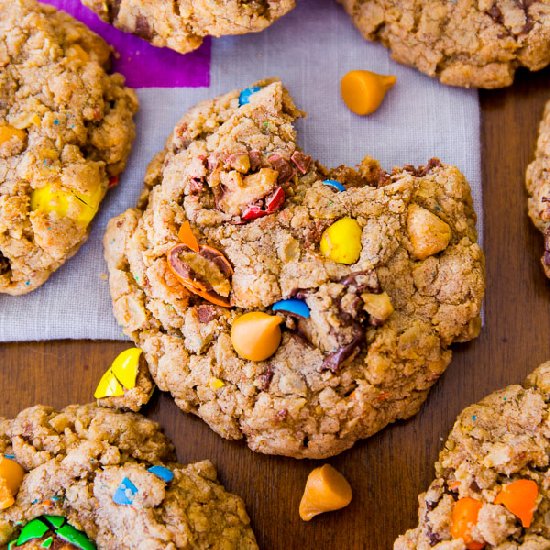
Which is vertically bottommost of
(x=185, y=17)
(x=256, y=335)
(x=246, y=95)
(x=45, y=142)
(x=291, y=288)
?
(x=256, y=335)

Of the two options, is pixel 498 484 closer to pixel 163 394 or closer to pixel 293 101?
pixel 163 394

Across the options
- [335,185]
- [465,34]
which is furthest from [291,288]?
[465,34]

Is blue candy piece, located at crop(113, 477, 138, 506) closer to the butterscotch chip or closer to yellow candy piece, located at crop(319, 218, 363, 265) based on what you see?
yellow candy piece, located at crop(319, 218, 363, 265)

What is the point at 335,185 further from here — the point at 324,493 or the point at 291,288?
the point at 324,493

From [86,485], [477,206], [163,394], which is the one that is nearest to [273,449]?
[163,394]

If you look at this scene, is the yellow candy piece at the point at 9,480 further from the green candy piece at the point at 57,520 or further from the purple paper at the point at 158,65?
the purple paper at the point at 158,65

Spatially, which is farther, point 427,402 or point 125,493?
point 427,402

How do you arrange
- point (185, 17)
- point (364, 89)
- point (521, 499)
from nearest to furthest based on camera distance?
1. point (521, 499)
2. point (185, 17)
3. point (364, 89)

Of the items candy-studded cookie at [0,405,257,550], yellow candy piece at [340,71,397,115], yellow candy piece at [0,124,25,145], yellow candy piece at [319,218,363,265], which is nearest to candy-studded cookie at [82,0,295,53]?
yellow candy piece at [340,71,397,115]
